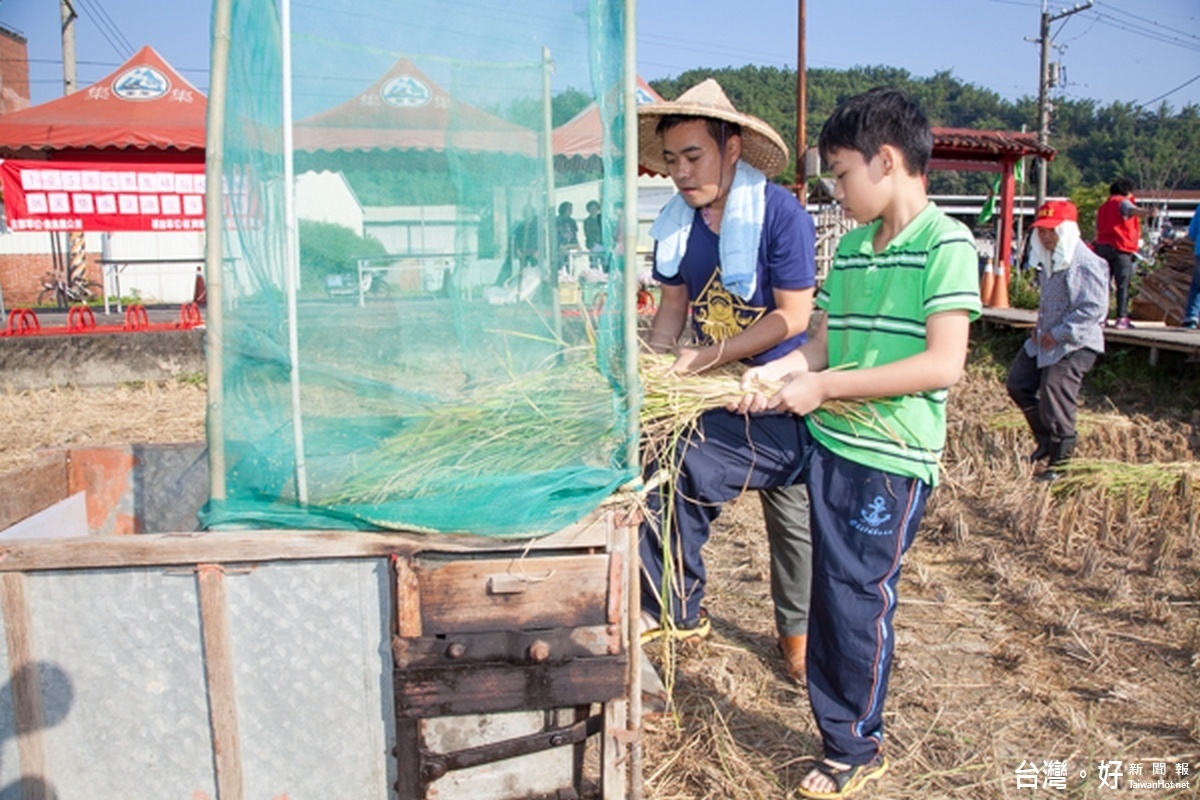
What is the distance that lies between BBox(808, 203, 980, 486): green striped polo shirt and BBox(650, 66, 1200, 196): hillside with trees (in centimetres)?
4810

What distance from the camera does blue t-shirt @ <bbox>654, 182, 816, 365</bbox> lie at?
2.41m

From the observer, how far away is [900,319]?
1.96 m

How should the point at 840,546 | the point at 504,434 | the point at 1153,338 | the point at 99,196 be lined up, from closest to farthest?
the point at 504,434
the point at 840,546
the point at 1153,338
the point at 99,196

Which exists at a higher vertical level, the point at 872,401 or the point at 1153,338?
→ the point at 872,401

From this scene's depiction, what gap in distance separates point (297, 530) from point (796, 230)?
1526 mm

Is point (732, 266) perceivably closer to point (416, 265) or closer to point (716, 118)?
point (716, 118)

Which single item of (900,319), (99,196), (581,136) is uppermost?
(99,196)

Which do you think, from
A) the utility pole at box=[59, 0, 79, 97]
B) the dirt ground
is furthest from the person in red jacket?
the utility pole at box=[59, 0, 79, 97]

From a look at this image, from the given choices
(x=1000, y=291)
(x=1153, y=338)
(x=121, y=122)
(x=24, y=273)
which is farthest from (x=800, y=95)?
(x=24, y=273)

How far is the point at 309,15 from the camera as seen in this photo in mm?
1630

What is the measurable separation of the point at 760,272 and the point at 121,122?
8351 mm

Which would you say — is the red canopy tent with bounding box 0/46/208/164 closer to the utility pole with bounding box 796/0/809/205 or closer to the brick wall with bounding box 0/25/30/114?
the utility pole with bounding box 796/0/809/205

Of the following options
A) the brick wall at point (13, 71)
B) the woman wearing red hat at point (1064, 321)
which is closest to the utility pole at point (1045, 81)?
the woman wearing red hat at point (1064, 321)

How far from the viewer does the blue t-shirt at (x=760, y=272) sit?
241cm
